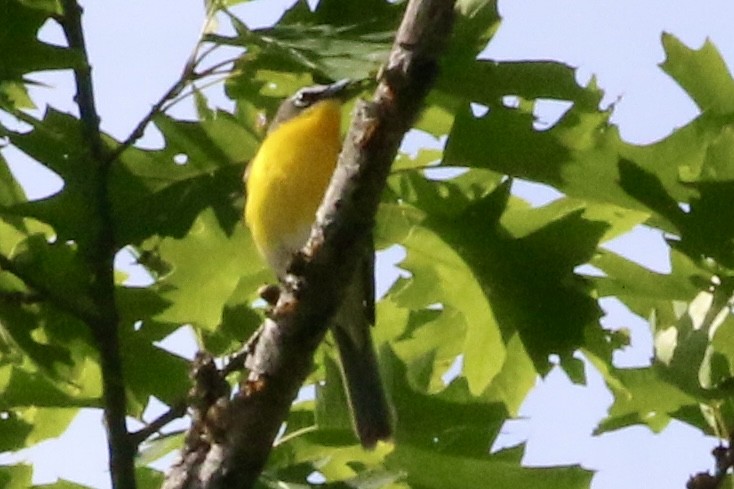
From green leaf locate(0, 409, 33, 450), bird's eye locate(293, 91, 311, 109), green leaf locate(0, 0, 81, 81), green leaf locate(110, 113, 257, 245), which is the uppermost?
bird's eye locate(293, 91, 311, 109)

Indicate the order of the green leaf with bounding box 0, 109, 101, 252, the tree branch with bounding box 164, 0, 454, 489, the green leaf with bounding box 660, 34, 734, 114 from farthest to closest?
the green leaf with bounding box 660, 34, 734, 114, the green leaf with bounding box 0, 109, 101, 252, the tree branch with bounding box 164, 0, 454, 489

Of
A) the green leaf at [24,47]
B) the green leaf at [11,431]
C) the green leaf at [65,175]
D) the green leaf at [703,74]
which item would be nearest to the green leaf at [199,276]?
the green leaf at [65,175]

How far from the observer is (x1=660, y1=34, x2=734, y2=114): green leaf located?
3.09 metres

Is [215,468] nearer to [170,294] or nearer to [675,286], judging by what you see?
[170,294]

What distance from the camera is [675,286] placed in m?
3.01

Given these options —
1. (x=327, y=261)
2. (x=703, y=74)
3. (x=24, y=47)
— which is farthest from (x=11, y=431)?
(x=703, y=74)

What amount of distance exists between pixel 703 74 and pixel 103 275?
145 cm

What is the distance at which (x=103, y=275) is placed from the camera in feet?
8.87

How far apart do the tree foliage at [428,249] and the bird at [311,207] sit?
0.07 meters

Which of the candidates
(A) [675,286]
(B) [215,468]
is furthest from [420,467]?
(A) [675,286]

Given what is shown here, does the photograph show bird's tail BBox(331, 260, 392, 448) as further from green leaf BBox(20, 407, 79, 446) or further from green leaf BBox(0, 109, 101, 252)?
green leaf BBox(20, 407, 79, 446)

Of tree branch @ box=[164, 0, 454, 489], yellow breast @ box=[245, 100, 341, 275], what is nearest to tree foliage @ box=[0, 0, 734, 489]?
yellow breast @ box=[245, 100, 341, 275]

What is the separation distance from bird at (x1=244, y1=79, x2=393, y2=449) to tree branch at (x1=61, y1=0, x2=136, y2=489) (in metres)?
0.51

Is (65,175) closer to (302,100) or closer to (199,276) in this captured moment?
(199,276)
